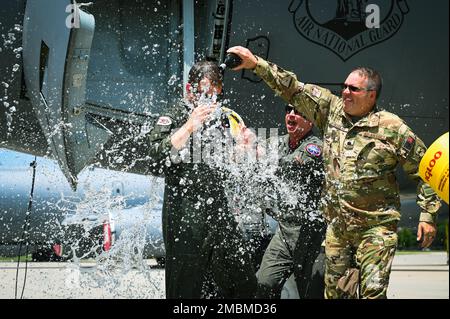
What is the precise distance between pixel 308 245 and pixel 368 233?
0.72m

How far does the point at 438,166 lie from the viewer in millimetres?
3199

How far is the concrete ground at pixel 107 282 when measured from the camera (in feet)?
18.5

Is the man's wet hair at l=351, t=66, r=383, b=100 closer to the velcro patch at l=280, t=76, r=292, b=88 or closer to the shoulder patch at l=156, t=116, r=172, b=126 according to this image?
the velcro patch at l=280, t=76, r=292, b=88

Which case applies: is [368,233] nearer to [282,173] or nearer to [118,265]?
[282,173]

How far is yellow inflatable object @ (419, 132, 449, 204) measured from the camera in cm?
316

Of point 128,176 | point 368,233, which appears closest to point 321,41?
point 128,176

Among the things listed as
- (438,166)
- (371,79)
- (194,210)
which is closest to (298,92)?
(371,79)

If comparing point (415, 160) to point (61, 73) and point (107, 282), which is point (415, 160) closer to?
point (107, 282)

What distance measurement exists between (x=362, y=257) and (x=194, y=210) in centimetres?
80

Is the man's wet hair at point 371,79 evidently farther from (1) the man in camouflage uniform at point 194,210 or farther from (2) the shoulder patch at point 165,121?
(2) the shoulder patch at point 165,121

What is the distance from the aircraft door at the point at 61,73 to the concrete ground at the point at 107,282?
838mm

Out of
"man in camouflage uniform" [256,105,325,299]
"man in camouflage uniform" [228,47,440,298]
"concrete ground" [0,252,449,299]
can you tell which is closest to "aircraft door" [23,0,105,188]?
"concrete ground" [0,252,449,299]

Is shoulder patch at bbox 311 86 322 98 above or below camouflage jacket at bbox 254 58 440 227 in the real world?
above

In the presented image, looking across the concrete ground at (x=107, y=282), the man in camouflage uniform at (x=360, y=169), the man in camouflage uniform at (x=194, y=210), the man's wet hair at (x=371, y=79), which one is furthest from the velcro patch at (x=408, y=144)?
the concrete ground at (x=107, y=282)
